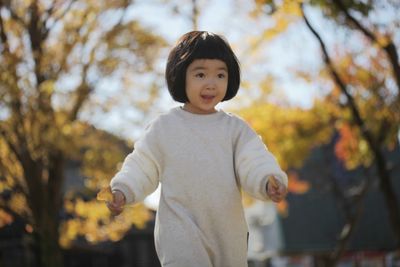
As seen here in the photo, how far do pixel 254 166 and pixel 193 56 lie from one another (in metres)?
0.56

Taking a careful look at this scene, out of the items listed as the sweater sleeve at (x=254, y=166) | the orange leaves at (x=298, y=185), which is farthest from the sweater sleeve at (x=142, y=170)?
the orange leaves at (x=298, y=185)

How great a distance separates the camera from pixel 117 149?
11297 millimetres

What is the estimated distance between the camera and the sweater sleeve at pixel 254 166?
2.66 m

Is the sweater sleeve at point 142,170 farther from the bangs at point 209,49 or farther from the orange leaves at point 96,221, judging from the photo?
the orange leaves at point 96,221

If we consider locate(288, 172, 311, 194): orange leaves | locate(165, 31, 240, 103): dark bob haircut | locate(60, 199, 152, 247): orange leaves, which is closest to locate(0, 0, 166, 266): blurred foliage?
locate(60, 199, 152, 247): orange leaves

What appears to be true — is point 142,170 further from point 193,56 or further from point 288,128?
point 288,128

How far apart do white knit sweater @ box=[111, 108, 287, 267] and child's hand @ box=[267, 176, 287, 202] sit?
0.11 feet

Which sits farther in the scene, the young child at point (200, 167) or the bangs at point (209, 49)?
the bangs at point (209, 49)

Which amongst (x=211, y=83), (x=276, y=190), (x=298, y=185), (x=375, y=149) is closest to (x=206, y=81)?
(x=211, y=83)

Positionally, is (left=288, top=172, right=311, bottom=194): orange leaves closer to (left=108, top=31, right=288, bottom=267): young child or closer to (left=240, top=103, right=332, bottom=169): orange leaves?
(left=240, top=103, right=332, bottom=169): orange leaves

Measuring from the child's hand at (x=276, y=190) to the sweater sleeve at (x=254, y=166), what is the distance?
0.08ft

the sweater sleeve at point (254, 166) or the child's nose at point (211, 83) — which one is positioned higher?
the child's nose at point (211, 83)

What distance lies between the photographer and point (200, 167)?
2.78 meters

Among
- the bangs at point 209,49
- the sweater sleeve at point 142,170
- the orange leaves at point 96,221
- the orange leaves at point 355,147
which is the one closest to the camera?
the sweater sleeve at point 142,170
